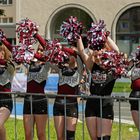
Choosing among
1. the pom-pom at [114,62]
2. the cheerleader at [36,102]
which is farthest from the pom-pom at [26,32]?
the pom-pom at [114,62]

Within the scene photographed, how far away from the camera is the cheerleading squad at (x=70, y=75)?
646 centimetres

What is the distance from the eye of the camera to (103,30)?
21.4 feet

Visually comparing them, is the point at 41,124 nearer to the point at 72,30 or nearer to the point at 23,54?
the point at 23,54

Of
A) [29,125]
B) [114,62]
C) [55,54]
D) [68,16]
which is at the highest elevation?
[68,16]

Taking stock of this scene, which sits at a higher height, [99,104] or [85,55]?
[85,55]

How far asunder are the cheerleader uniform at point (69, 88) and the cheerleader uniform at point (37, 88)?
28cm

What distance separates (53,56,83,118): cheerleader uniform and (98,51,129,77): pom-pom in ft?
1.56

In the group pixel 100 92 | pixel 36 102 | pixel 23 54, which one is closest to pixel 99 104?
pixel 100 92

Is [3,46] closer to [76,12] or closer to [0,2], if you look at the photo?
[76,12]

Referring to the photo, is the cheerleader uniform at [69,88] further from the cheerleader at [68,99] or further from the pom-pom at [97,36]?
the pom-pom at [97,36]

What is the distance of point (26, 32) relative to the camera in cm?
709

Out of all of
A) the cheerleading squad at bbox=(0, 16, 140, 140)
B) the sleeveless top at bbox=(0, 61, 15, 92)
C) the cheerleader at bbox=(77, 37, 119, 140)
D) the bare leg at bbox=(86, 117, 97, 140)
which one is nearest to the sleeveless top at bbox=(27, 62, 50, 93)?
the cheerleading squad at bbox=(0, 16, 140, 140)

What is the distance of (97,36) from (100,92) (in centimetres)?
70

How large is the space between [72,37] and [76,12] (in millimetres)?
30500
